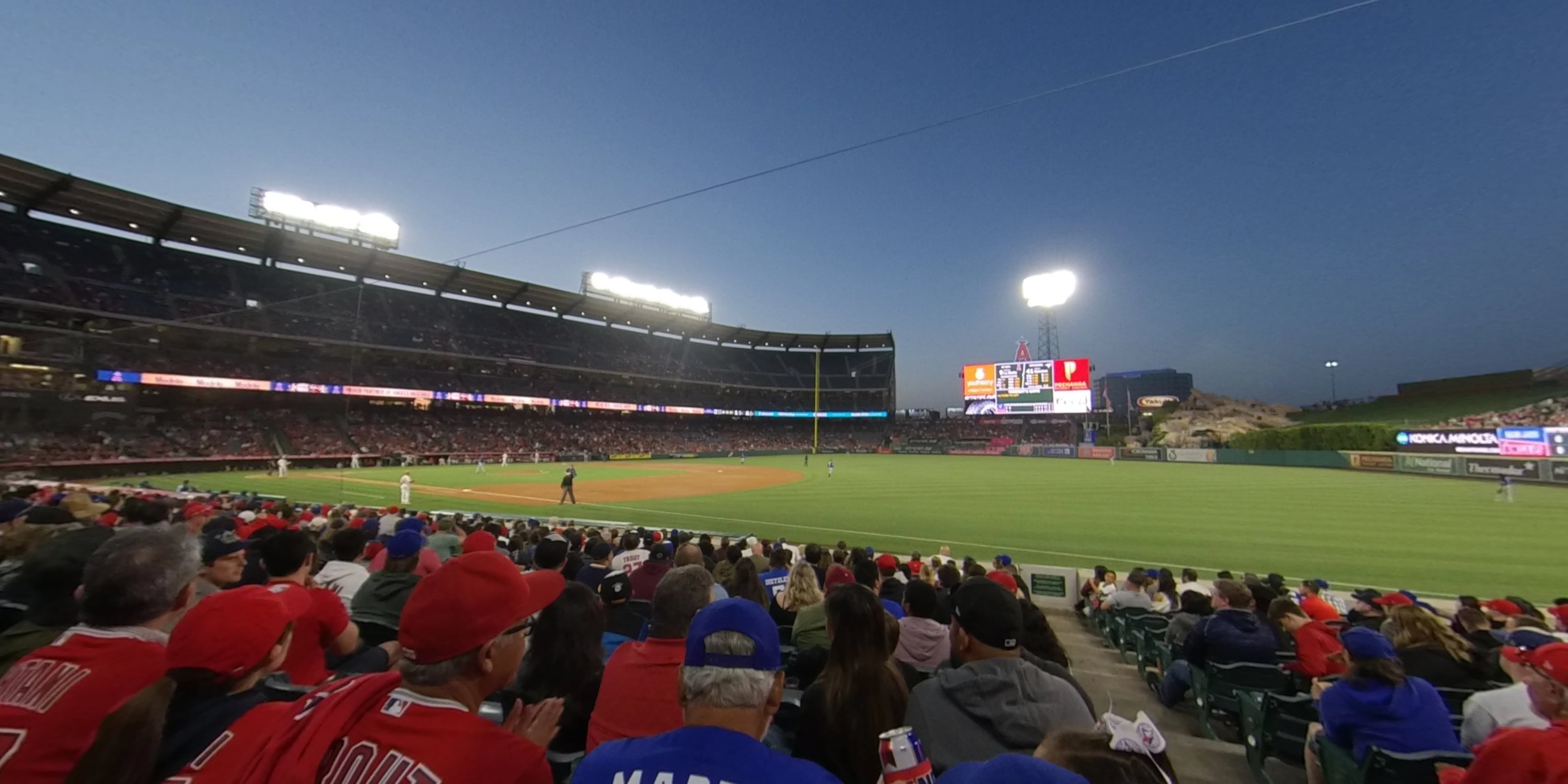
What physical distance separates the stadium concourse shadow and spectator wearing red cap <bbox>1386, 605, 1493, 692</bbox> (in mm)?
1255

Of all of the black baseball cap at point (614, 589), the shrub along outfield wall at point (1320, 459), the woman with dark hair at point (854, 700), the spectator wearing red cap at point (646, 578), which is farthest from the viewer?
the shrub along outfield wall at point (1320, 459)

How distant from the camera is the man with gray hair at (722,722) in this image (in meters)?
1.36

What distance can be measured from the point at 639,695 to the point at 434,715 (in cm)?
120

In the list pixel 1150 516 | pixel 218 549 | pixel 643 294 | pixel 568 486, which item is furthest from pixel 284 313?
pixel 643 294

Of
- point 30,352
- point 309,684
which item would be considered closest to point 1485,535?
point 309,684

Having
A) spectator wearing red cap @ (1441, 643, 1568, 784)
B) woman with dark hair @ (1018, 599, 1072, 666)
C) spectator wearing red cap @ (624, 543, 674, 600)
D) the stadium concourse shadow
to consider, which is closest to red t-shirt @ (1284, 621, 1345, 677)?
the stadium concourse shadow

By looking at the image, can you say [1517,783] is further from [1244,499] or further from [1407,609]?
[1244,499]

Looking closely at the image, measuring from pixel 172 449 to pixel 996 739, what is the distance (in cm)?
4674

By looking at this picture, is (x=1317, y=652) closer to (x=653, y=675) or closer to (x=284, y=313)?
(x=653, y=675)

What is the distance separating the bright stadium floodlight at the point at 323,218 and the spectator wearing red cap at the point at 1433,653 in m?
58.5

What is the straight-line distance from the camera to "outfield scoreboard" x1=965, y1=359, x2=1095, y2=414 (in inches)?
2712

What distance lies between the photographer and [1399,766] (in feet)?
10.6

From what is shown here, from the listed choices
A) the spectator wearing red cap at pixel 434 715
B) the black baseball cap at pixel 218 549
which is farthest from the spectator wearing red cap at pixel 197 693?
the black baseball cap at pixel 218 549

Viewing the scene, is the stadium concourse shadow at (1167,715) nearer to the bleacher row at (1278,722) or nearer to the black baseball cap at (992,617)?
the bleacher row at (1278,722)
